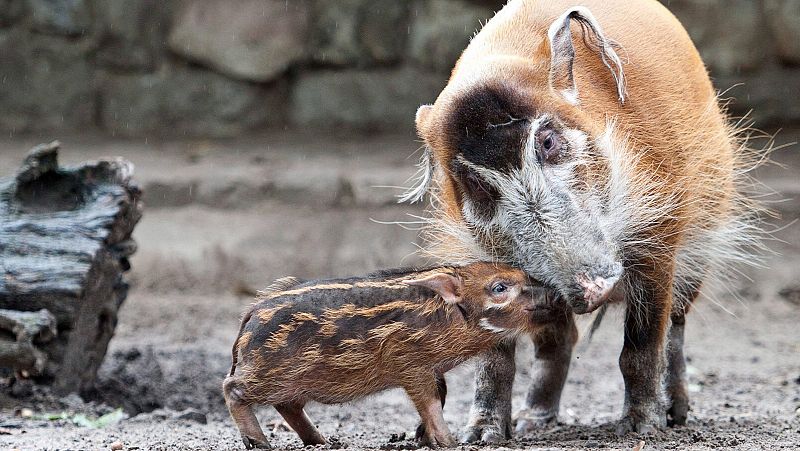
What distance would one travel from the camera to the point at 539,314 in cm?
386

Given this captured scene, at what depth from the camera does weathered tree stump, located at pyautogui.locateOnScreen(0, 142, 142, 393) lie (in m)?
4.71

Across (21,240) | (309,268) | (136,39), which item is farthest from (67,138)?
(21,240)

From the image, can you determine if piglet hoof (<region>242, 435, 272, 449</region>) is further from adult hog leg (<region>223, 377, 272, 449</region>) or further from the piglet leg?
the piglet leg

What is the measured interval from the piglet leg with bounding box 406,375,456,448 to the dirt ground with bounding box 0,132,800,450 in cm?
18

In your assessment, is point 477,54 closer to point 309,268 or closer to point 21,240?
point 21,240

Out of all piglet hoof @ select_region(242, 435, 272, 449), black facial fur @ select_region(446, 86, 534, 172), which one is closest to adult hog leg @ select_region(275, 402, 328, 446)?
piglet hoof @ select_region(242, 435, 272, 449)

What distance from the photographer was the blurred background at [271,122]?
26.1 feet

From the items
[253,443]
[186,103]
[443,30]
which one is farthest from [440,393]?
[186,103]

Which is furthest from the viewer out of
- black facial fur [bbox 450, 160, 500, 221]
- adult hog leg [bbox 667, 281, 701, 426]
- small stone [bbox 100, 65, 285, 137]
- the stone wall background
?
small stone [bbox 100, 65, 285, 137]

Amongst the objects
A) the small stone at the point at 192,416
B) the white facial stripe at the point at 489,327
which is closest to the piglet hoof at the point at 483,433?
the white facial stripe at the point at 489,327

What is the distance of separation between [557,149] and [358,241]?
4.58 meters

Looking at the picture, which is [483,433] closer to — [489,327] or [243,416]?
[489,327]

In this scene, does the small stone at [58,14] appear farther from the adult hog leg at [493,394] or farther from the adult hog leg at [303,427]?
the adult hog leg at [303,427]

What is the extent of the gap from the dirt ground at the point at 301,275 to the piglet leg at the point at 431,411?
183 millimetres
